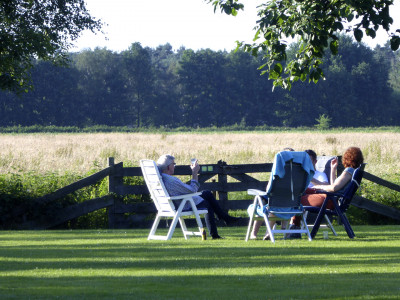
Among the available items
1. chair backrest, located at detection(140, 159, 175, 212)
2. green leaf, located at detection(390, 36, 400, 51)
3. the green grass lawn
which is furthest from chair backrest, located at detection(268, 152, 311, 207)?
green leaf, located at detection(390, 36, 400, 51)

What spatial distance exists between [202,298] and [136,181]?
8863mm

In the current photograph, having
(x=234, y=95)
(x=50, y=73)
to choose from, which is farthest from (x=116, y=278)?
(x=234, y=95)

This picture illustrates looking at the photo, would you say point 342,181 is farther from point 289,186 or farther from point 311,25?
point 311,25

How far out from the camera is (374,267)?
7734 millimetres

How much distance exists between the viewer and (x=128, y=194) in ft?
46.0

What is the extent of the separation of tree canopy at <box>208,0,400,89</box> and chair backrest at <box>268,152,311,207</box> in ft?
4.99

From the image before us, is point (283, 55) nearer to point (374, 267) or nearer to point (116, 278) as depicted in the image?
point (374, 267)

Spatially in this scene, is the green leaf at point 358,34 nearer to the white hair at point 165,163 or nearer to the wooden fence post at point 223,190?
the white hair at point 165,163

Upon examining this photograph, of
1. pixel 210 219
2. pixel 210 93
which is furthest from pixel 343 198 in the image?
pixel 210 93

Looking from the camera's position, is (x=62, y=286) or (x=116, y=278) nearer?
(x=62, y=286)

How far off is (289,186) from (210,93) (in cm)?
10844

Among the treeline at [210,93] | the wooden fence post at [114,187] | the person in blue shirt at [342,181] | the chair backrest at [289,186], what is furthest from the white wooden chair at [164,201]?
the treeline at [210,93]

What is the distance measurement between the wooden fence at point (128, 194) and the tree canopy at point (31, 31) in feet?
15.3

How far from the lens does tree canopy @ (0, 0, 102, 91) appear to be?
18.0 metres
